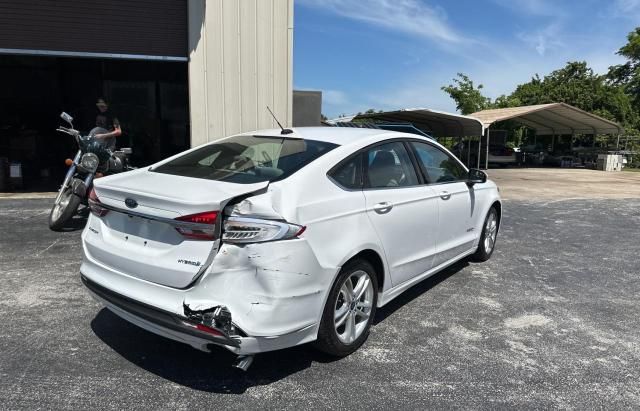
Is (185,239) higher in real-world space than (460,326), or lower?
higher

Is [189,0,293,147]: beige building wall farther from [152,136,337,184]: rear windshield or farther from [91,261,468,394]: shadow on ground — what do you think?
[91,261,468,394]: shadow on ground

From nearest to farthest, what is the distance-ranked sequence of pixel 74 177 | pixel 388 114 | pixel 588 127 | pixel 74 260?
pixel 74 260
pixel 74 177
pixel 388 114
pixel 588 127

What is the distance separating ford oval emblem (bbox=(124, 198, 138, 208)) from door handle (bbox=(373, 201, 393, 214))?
5.26ft

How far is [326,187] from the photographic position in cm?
314

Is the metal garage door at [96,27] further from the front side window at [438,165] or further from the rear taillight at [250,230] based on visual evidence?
the rear taillight at [250,230]

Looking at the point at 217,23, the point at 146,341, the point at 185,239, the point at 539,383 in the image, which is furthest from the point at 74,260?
the point at 217,23

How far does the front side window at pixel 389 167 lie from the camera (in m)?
3.65

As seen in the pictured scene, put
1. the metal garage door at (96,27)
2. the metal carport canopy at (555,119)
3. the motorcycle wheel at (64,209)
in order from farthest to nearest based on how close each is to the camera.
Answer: the metal carport canopy at (555,119) < the metal garage door at (96,27) < the motorcycle wheel at (64,209)

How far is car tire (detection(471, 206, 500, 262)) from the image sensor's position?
18.2 feet

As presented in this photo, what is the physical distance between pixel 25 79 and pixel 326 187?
16567 millimetres

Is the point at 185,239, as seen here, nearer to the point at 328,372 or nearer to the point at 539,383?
the point at 328,372

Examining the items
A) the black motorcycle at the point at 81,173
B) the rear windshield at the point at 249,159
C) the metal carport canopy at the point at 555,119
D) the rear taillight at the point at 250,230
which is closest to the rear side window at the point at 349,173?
the rear windshield at the point at 249,159

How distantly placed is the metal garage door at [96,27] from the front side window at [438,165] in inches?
269

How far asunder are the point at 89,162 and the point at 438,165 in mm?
4984
